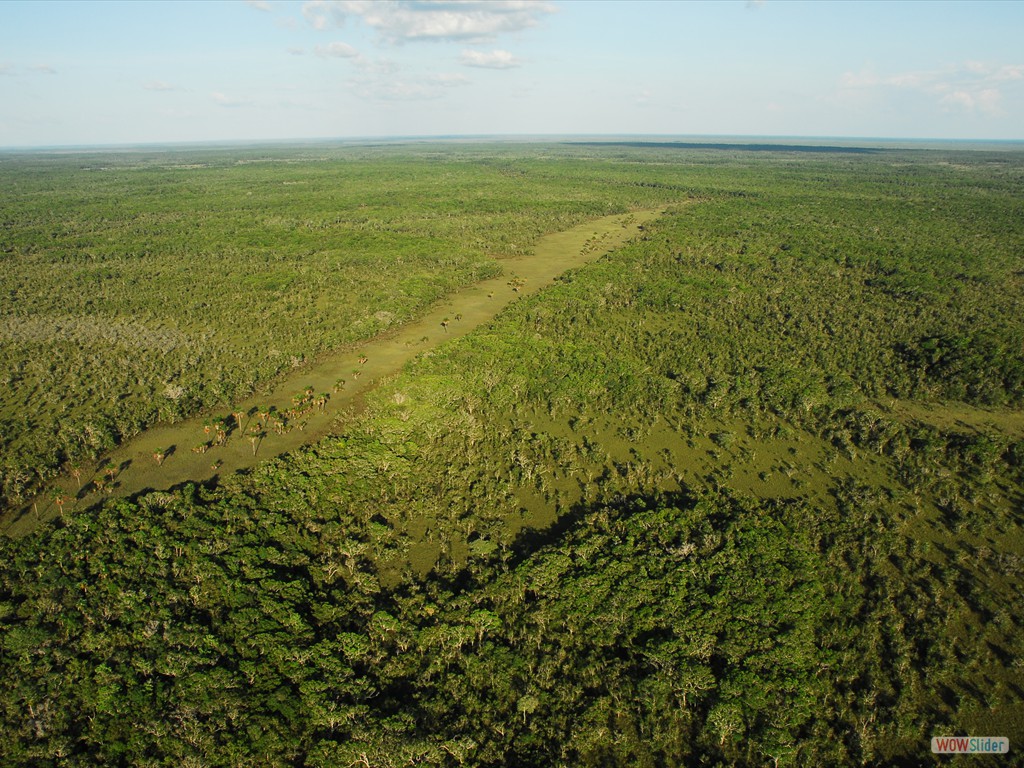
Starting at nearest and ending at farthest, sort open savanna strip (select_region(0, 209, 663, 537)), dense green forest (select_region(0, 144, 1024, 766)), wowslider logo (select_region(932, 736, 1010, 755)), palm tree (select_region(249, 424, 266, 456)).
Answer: wowslider logo (select_region(932, 736, 1010, 755))
dense green forest (select_region(0, 144, 1024, 766))
open savanna strip (select_region(0, 209, 663, 537))
palm tree (select_region(249, 424, 266, 456))

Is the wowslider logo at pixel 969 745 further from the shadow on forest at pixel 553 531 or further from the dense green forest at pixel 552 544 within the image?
the shadow on forest at pixel 553 531

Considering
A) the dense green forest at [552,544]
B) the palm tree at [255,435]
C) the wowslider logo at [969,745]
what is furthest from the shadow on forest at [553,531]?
the palm tree at [255,435]

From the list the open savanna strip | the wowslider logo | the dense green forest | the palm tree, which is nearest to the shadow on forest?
the dense green forest

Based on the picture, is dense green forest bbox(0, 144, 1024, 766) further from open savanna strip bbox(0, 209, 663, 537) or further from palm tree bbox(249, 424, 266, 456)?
palm tree bbox(249, 424, 266, 456)

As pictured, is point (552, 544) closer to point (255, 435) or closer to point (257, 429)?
point (255, 435)

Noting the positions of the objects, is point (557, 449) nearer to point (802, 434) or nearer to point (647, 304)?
point (802, 434)

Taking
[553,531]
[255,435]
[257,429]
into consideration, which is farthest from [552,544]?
[257,429]
